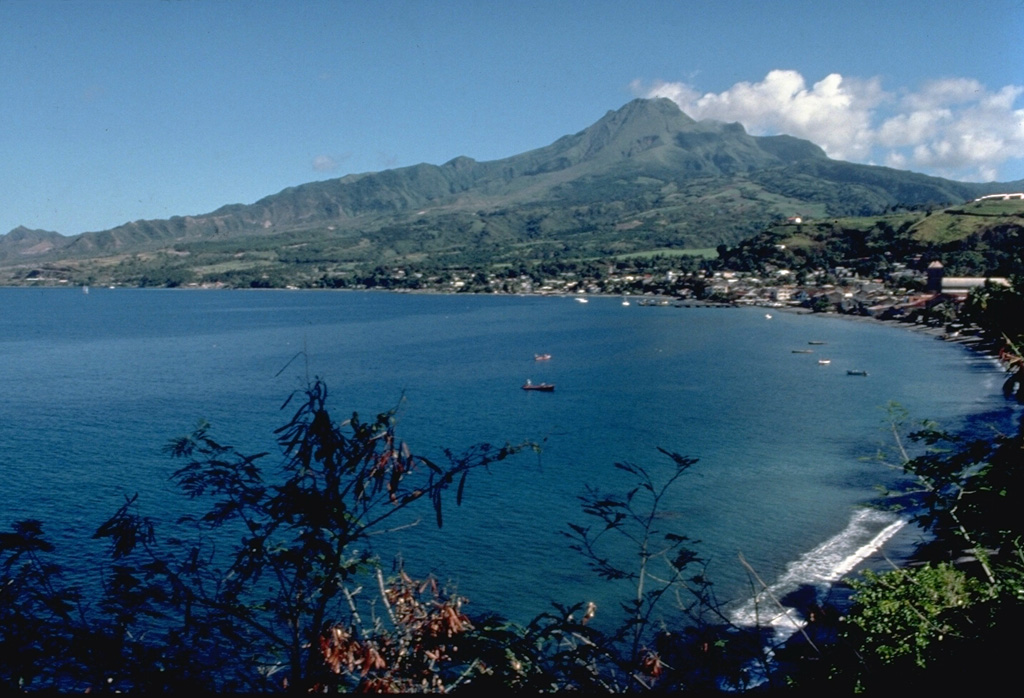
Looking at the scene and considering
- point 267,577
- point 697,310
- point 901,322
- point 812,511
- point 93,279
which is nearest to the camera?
point 267,577

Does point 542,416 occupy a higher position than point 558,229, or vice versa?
point 558,229

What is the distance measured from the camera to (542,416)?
1019 inches

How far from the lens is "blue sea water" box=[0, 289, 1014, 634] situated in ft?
46.7

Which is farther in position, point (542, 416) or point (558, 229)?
point (558, 229)

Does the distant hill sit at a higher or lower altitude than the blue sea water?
higher

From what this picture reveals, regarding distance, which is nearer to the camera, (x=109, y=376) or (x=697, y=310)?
(x=109, y=376)

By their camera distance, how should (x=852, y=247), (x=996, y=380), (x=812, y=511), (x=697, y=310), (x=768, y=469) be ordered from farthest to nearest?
1. (x=852, y=247)
2. (x=697, y=310)
3. (x=996, y=380)
4. (x=768, y=469)
5. (x=812, y=511)

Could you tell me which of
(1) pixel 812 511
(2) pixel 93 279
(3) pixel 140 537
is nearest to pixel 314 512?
(3) pixel 140 537

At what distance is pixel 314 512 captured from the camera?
2.60 m

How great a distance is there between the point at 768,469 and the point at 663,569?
7.64 metres

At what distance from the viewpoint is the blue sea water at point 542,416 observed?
14227mm

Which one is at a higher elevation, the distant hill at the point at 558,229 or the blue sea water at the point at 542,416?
the distant hill at the point at 558,229

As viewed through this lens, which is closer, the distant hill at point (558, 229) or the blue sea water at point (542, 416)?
the blue sea water at point (542, 416)

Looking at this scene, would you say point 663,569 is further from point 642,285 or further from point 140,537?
point 642,285
